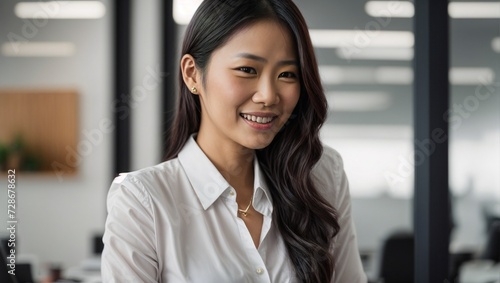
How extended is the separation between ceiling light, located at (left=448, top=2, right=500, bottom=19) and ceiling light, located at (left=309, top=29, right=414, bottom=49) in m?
0.42

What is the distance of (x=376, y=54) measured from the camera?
5.85m

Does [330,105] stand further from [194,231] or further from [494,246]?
[194,231]

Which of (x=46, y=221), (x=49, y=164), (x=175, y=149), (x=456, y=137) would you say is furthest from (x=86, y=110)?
(x=175, y=149)

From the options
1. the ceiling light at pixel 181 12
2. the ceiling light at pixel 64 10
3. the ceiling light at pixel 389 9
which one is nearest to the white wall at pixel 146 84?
the ceiling light at pixel 181 12

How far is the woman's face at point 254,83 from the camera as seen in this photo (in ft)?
4.75

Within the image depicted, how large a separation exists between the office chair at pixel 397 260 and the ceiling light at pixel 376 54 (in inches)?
79.3

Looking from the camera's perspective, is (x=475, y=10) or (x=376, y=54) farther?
(x=376, y=54)

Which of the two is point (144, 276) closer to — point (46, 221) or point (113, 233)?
point (113, 233)

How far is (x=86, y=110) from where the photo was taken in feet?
21.9

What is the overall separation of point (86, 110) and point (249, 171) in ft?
17.2

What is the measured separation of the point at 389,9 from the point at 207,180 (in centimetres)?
455

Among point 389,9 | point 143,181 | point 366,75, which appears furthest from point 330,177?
point 389,9

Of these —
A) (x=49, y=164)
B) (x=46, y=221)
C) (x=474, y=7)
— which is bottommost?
(x=46, y=221)

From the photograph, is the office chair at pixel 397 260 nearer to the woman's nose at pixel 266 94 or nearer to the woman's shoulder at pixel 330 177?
the woman's shoulder at pixel 330 177
